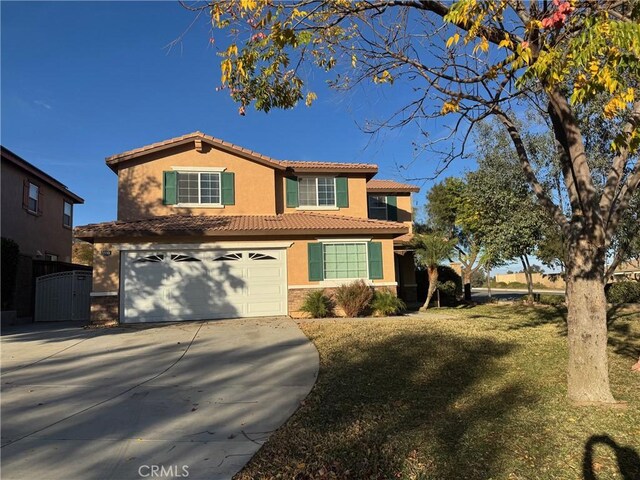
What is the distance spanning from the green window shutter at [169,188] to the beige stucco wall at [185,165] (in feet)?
0.43

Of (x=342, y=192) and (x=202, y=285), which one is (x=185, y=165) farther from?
(x=342, y=192)

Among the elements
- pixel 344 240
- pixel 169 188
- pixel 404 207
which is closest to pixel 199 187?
pixel 169 188

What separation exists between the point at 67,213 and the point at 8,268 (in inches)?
317

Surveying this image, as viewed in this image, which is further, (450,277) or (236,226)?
(450,277)

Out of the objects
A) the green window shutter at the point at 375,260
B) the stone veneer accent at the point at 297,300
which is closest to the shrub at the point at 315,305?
the stone veneer accent at the point at 297,300

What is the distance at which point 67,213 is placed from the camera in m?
23.6

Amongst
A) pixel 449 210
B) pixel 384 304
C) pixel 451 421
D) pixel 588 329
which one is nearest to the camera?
pixel 451 421

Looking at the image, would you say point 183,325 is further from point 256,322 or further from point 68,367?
point 68,367

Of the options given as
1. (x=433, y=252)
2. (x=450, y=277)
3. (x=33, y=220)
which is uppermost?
(x=33, y=220)

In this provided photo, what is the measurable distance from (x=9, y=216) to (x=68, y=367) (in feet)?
39.7

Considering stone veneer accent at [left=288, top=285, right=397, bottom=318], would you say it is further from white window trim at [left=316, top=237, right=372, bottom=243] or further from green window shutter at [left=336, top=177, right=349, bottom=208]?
green window shutter at [left=336, top=177, right=349, bottom=208]

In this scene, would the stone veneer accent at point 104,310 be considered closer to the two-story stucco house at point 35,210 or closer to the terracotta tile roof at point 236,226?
the terracotta tile roof at point 236,226

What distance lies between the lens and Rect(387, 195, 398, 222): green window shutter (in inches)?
906

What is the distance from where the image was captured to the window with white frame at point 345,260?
53.9 ft
